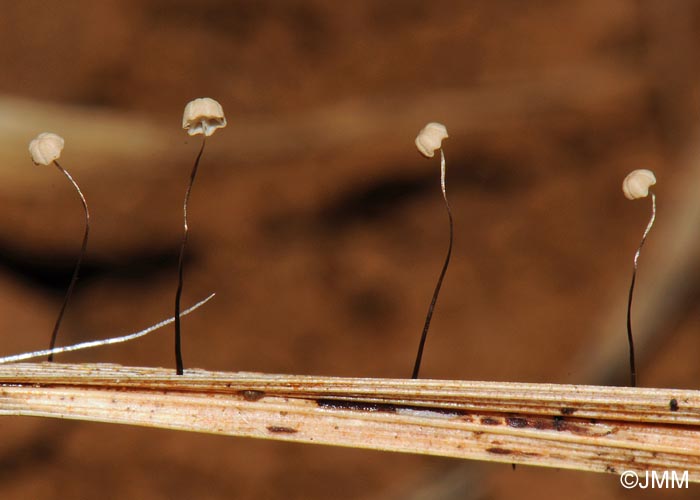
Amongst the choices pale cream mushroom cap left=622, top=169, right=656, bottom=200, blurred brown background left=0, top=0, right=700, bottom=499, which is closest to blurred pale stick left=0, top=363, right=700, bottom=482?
pale cream mushroom cap left=622, top=169, right=656, bottom=200

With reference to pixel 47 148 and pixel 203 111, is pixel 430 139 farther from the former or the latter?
pixel 47 148

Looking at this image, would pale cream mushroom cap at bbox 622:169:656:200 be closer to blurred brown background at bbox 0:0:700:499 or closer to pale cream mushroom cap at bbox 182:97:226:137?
pale cream mushroom cap at bbox 182:97:226:137

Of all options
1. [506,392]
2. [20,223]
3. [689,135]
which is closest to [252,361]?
[20,223]

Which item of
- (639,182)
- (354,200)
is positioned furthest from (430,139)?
(354,200)

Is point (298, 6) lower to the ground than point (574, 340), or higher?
higher

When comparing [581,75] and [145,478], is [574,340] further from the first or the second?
[145,478]

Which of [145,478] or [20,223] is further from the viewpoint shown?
[20,223]

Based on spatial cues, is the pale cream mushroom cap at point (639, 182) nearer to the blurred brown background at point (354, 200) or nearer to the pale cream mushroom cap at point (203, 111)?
the pale cream mushroom cap at point (203, 111)

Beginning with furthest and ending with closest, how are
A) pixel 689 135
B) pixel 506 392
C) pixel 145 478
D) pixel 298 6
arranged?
pixel 689 135 → pixel 298 6 → pixel 145 478 → pixel 506 392
